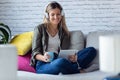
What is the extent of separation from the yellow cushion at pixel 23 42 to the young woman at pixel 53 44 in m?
0.13

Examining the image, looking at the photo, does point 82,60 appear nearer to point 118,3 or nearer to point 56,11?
point 56,11

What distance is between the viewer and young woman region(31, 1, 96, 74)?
2610 millimetres

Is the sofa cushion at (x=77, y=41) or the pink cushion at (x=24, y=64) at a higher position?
the sofa cushion at (x=77, y=41)

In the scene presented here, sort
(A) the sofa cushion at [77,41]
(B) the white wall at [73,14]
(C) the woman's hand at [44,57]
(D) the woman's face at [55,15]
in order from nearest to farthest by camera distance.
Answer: (C) the woman's hand at [44,57], (D) the woman's face at [55,15], (A) the sofa cushion at [77,41], (B) the white wall at [73,14]

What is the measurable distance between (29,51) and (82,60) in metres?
0.56

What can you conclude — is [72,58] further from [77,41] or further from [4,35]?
[4,35]

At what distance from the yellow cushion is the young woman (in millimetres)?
131

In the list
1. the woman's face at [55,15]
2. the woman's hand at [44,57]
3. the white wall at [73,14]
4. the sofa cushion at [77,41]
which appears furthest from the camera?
the white wall at [73,14]

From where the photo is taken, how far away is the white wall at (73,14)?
3.15 metres

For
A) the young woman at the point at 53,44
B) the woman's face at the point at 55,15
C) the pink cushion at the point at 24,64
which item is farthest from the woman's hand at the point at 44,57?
the woman's face at the point at 55,15

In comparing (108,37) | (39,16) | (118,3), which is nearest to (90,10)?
(118,3)

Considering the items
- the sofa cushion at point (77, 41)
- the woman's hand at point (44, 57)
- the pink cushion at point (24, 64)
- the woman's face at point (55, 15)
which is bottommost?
the pink cushion at point (24, 64)

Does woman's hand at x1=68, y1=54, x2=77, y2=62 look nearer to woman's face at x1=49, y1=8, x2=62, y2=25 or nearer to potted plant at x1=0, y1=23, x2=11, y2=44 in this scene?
woman's face at x1=49, y1=8, x2=62, y2=25

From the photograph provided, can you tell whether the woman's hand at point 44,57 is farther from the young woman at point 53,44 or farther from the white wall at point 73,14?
the white wall at point 73,14
